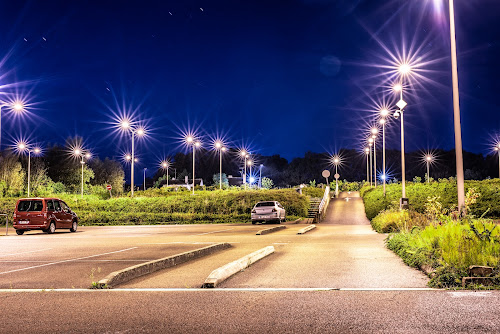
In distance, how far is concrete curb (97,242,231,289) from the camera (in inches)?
332

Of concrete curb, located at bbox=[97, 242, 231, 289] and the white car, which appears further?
the white car

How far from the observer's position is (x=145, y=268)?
991 centimetres

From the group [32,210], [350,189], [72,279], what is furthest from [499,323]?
[350,189]

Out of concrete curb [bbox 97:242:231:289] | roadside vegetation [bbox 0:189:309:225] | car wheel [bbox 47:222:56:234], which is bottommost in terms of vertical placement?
car wheel [bbox 47:222:56:234]

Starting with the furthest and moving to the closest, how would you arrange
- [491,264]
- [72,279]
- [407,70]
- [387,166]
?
1. [387,166]
2. [407,70]
3. [72,279]
4. [491,264]

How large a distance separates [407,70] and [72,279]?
801 inches

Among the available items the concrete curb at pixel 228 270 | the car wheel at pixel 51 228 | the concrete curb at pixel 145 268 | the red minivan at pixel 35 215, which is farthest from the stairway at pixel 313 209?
the concrete curb at pixel 228 270

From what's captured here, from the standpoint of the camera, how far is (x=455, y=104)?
14641 millimetres

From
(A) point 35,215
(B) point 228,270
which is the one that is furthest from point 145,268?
(A) point 35,215

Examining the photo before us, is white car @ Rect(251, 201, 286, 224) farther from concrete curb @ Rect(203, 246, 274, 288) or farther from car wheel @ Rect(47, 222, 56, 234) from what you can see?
concrete curb @ Rect(203, 246, 274, 288)

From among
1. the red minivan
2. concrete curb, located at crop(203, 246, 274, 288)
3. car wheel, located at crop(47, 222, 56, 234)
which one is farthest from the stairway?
concrete curb, located at crop(203, 246, 274, 288)

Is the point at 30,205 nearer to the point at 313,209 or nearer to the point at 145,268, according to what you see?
the point at 145,268

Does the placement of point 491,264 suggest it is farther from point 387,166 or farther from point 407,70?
point 387,166

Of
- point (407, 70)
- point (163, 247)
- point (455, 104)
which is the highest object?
point (407, 70)
